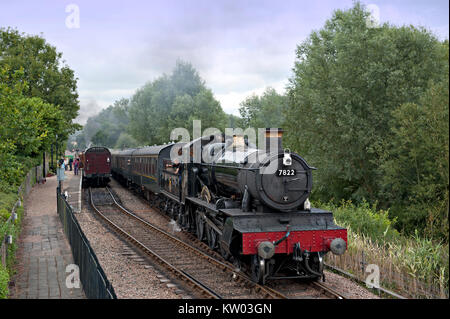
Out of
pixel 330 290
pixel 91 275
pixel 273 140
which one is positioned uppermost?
pixel 273 140

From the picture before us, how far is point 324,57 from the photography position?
97.0 ft

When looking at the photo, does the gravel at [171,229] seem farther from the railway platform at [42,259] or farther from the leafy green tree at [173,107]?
the leafy green tree at [173,107]

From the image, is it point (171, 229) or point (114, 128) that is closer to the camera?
point (171, 229)

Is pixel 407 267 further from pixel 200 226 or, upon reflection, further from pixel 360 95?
pixel 360 95

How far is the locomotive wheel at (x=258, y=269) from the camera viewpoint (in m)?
8.32

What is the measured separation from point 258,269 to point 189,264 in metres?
2.72

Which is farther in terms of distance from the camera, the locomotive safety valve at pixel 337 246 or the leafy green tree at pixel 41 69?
the leafy green tree at pixel 41 69

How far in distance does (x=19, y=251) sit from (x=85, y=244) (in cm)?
524

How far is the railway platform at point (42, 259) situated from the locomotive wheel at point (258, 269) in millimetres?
3575

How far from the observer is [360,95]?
24609mm

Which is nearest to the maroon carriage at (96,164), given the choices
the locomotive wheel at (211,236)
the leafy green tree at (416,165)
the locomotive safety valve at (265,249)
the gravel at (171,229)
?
the gravel at (171,229)

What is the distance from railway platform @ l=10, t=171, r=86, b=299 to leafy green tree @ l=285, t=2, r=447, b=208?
16.7m

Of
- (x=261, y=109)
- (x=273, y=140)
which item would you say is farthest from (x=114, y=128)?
(x=273, y=140)

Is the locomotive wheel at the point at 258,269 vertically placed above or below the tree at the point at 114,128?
below
